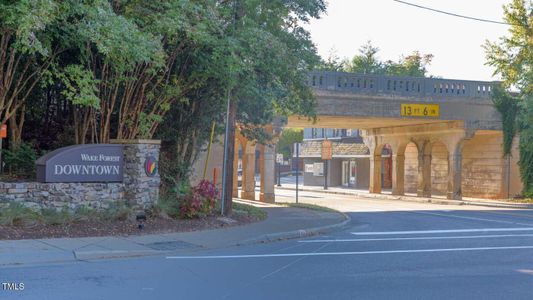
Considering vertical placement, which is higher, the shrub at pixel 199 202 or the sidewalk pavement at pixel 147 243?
the shrub at pixel 199 202

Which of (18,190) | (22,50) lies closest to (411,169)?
(18,190)

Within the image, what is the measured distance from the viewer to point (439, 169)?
40906mm

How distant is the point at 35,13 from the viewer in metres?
12.0

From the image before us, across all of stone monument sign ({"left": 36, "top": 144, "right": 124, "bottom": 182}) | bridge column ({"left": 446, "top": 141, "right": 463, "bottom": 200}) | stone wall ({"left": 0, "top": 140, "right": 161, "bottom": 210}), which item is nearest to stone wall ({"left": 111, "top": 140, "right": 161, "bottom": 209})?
stone wall ({"left": 0, "top": 140, "right": 161, "bottom": 210})

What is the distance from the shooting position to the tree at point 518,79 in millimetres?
30381

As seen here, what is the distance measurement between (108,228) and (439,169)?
29.6 meters

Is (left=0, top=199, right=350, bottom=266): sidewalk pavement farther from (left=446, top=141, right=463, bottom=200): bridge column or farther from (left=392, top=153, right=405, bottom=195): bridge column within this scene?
(left=392, top=153, right=405, bottom=195): bridge column

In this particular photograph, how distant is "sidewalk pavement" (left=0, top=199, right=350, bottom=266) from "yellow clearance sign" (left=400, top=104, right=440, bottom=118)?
14.9 meters

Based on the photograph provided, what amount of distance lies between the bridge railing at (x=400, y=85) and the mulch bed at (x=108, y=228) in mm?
14283

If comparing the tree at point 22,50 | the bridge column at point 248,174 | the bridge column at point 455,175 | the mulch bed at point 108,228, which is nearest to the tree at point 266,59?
the mulch bed at point 108,228

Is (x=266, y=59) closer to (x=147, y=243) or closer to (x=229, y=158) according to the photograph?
(x=229, y=158)

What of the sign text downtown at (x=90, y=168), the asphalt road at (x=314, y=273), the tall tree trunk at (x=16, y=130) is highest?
the tall tree trunk at (x=16, y=130)

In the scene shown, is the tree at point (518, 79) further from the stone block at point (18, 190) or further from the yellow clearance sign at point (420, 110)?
the stone block at point (18, 190)

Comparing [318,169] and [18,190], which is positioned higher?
[318,169]
